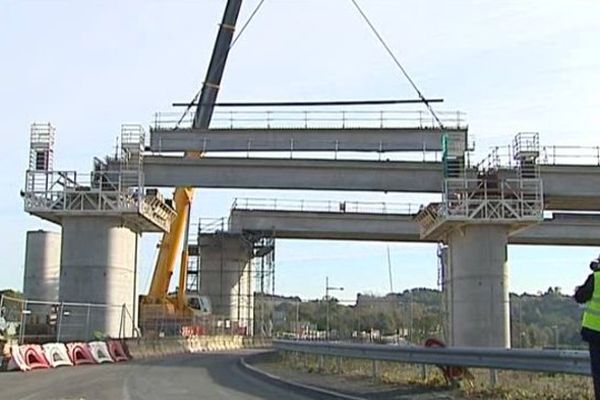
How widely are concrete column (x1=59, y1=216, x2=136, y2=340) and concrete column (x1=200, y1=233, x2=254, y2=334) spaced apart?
22.7 metres

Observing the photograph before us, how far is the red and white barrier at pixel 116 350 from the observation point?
124ft

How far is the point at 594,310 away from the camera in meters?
10.0

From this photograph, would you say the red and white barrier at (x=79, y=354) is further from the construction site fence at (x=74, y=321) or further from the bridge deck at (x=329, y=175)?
the bridge deck at (x=329, y=175)

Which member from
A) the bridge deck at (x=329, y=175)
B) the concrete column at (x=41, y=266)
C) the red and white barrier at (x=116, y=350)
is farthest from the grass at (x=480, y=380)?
the concrete column at (x=41, y=266)

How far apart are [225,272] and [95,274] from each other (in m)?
25.5

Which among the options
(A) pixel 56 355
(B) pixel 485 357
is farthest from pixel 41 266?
(B) pixel 485 357

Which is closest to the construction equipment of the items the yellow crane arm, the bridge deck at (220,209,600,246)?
the yellow crane arm

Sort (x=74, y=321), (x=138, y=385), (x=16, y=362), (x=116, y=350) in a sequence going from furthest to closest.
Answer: (x=74, y=321)
(x=116, y=350)
(x=16, y=362)
(x=138, y=385)

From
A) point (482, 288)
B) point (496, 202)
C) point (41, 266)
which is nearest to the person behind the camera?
point (482, 288)

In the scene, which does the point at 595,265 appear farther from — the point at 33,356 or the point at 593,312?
the point at 33,356

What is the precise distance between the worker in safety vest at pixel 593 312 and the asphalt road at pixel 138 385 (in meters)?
9.58

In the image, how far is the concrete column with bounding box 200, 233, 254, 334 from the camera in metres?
70.1

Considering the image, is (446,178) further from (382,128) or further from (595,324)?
(595,324)

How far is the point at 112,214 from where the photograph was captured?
46.5 m
